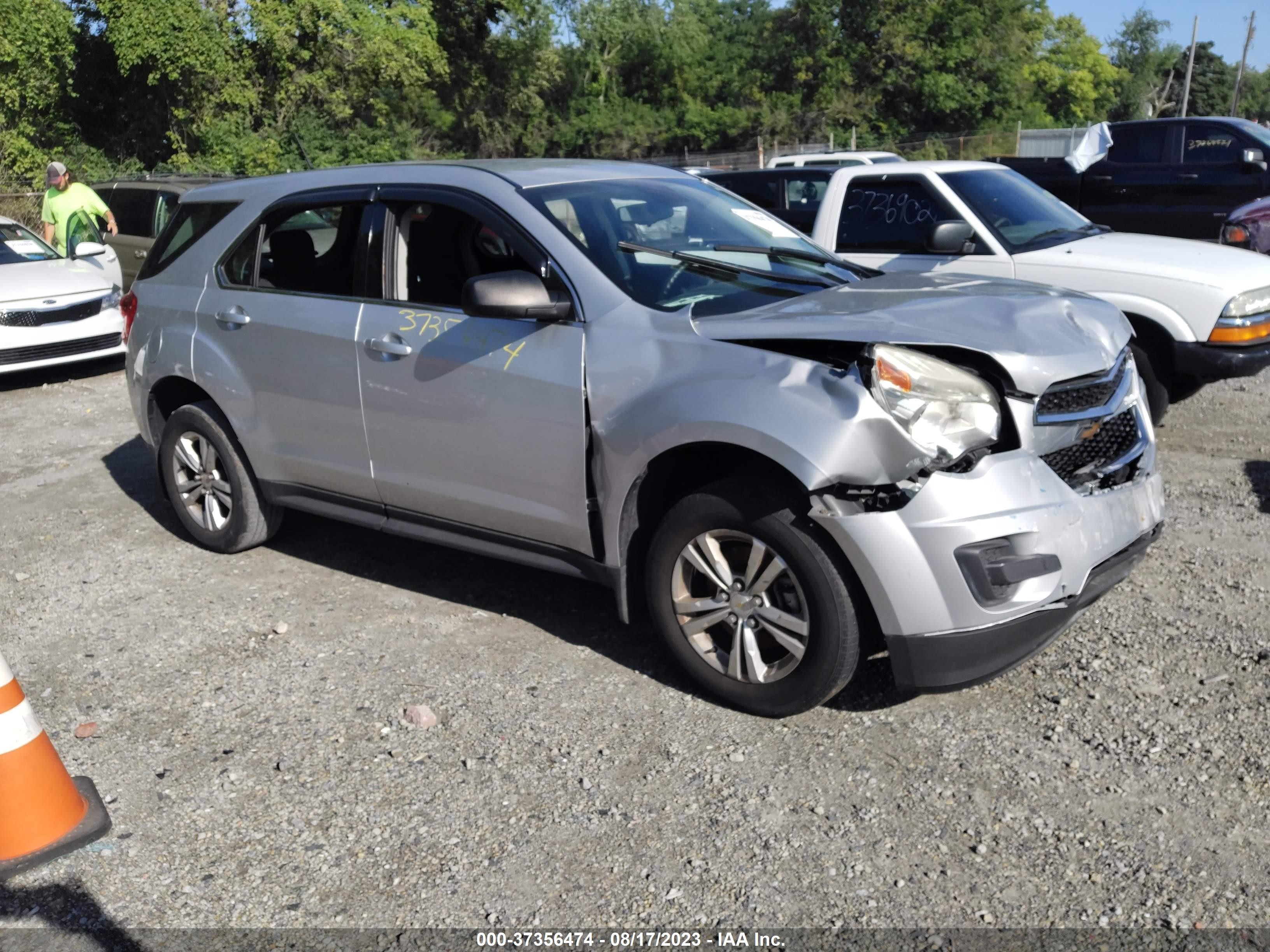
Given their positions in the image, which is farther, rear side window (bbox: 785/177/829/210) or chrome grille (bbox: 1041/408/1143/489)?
rear side window (bbox: 785/177/829/210)

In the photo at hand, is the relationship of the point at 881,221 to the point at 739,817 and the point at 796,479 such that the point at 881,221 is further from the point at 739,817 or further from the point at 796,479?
the point at 739,817

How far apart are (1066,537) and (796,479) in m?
0.83

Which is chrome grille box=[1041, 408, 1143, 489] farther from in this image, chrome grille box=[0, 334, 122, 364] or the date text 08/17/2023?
chrome grille box=[0, 334, 122, 364]

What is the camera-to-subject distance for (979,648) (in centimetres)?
358

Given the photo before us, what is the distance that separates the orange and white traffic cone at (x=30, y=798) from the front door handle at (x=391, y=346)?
6.10 ft

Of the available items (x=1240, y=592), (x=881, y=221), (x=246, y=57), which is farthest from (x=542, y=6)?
(x=1240, y=592)

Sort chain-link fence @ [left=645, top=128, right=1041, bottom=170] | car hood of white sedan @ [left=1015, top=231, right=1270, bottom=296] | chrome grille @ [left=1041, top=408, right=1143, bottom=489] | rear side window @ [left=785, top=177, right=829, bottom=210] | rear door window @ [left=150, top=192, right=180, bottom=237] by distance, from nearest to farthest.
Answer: chrome grille @ [left=1041, top=408, right=1143, bottom=489] → car hood of white sedan @ [left=1015, top=231, right=1270, bottom=296] → rear side window @ [left=785, top=177, right=829, bottom=210] → rear door window @ [left=150, top=192, right=180, bottom=237] → chain-link fence @ [left=645, top=128, right=1041, bottom=170]

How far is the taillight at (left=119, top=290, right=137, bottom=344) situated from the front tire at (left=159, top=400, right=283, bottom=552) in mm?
535

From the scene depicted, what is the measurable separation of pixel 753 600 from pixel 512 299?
1.33 meters

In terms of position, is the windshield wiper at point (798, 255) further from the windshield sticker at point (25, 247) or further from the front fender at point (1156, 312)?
the windshield sticker at point (25, 247)

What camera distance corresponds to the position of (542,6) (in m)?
47.2

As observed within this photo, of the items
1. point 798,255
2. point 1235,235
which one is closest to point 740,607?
point 798,255

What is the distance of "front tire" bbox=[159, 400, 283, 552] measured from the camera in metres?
5.65

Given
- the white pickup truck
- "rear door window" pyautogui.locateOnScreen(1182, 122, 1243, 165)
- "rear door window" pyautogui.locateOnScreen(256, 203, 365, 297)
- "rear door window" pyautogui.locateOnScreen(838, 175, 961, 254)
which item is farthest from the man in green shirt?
"rear door window" pyautogui.locateOnScreen(1182, 122, 1243, 165)
